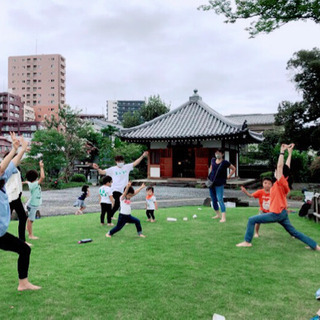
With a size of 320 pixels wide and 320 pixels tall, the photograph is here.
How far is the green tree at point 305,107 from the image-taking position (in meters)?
20.8

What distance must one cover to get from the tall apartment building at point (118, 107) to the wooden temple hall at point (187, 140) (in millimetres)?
105365

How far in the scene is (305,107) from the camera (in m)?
21.6

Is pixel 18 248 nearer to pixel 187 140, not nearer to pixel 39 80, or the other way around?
pixel 187 140

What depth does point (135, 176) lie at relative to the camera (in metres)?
28.3

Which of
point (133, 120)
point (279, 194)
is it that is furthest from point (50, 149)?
point (279, 194)

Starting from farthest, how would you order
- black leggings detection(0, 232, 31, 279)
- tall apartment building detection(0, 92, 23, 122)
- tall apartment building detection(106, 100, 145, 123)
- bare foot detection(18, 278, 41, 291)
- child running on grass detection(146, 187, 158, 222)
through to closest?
tall apartment building detection(106, 100, 145, 123) < tall apartment building detection(0, 92, 23, 122) < child running on grass detection(146, 187, 158, 222) < bare foot detection(18, 278, 41, 291) < black leggings detection(0, 232, 31, 279)

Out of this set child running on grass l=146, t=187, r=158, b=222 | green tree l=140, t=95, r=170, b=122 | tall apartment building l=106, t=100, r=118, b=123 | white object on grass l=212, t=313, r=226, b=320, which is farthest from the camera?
tall apartment building l=106, t=100, r=118, b=123

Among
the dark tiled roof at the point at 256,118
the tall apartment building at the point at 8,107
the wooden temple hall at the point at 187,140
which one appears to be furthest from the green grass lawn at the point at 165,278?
the tall apartment building at the point at 8,107

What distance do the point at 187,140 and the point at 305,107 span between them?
8.49 m

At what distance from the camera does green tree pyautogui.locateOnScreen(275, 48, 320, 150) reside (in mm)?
20844

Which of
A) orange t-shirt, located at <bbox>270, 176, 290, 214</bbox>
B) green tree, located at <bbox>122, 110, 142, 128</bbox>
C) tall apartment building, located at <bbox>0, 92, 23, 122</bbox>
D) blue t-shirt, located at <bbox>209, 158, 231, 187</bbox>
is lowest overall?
orange t-shirt, located at <bbox>270, 176, 290, 214</bbox>

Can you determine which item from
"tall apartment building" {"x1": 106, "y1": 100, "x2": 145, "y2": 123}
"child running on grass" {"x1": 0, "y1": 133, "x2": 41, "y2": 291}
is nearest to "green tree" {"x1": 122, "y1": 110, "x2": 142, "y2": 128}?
"child running on grass" {"x1": 0, "y1": 133, "x2": 41, "y2": 291}

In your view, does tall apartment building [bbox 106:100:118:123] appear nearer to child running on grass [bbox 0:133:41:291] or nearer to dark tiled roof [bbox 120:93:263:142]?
dark tiled roof [bbox 120:93:263:142]

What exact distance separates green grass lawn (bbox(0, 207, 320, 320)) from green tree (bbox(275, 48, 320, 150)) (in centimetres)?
1731
